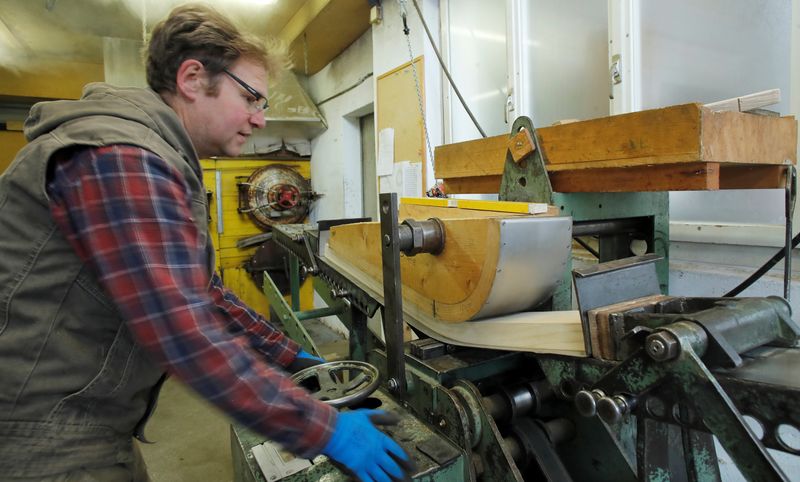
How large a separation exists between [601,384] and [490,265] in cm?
26

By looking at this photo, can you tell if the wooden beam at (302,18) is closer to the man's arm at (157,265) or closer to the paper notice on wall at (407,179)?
the paper notice on wall at (407,179)

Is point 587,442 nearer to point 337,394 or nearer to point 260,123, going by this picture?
point 337,394

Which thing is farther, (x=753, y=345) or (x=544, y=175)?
(x=544, y=175)

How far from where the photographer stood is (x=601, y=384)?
0.67 metres

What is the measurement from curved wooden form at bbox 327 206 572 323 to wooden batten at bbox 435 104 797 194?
0.47ft

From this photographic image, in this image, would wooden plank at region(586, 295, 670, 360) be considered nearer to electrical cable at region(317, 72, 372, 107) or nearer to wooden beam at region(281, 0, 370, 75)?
wooden beam at region(281, 0, 370, 75)

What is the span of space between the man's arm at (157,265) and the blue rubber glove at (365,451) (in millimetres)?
105

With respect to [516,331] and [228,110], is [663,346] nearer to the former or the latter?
[516,331]

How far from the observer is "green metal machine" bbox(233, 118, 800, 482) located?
0.58 metres

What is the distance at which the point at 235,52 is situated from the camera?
83 cm

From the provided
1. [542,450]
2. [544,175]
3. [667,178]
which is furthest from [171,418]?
[667,178]

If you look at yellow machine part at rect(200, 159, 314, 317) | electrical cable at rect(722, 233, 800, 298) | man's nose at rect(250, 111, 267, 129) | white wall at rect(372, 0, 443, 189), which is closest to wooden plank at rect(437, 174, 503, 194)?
man's nose at rect(250, 111, 267, 129)

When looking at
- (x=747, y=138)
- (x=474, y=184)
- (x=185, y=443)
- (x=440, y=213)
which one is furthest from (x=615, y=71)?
(x=185, y=443)

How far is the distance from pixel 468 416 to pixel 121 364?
1.94 feet
